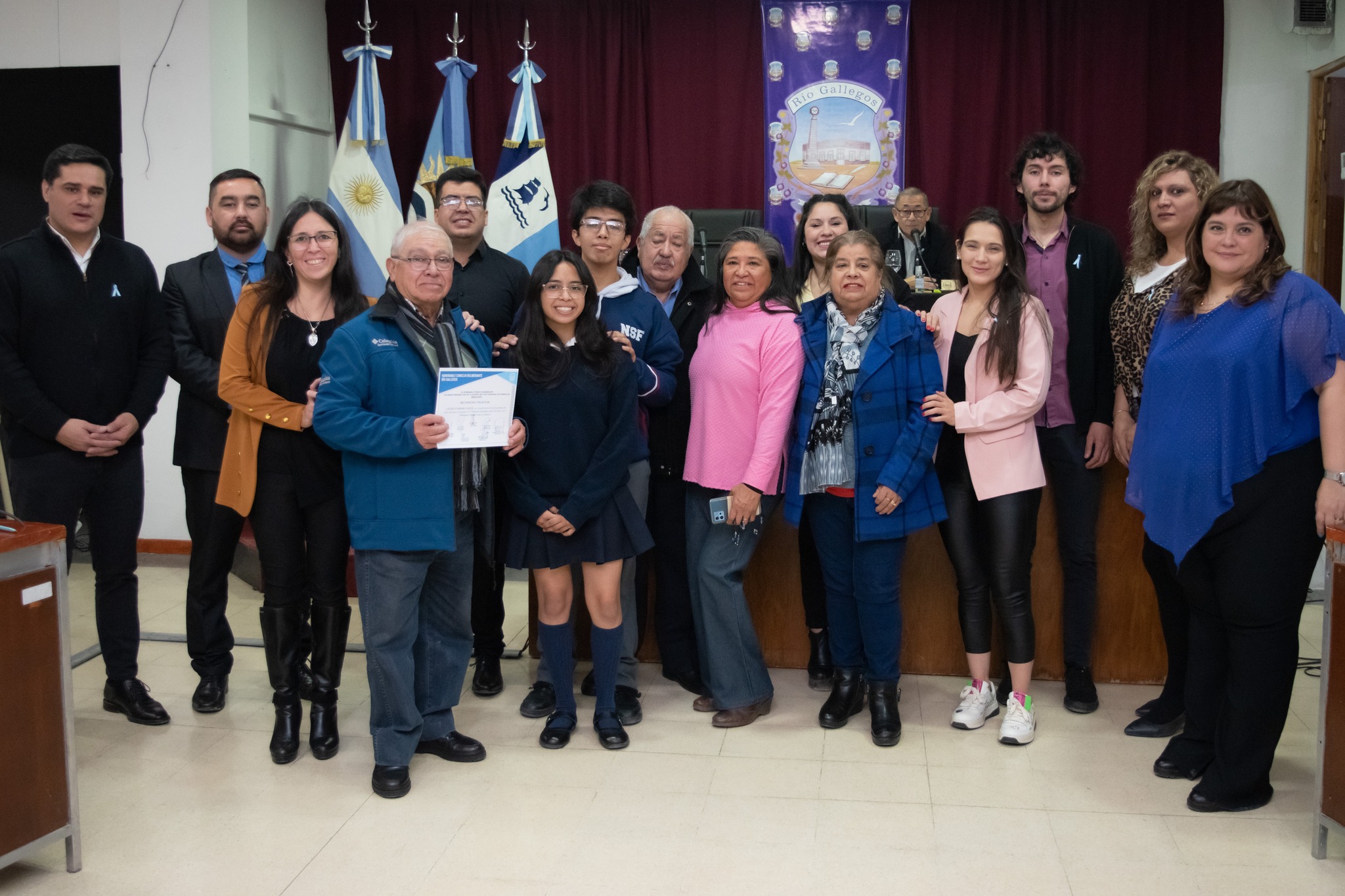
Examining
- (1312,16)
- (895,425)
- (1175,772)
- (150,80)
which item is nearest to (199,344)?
(895,425)

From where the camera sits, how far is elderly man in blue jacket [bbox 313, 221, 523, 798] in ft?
9.04

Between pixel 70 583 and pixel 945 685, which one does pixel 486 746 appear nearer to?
pixel 945 685

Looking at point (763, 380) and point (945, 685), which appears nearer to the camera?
point (763, 380)

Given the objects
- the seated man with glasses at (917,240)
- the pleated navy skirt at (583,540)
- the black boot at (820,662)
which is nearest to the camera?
the pleated navy skirt at (583,540)

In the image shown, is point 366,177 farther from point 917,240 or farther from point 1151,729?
point 1151,729

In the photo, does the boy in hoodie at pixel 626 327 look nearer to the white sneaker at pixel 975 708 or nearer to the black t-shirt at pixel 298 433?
the black t-shirt at pixel 298 433

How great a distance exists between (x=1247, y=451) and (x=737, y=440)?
51.0 inches

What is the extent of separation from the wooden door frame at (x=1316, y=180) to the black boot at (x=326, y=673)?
4.93 m

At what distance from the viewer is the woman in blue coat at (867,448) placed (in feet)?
10.2

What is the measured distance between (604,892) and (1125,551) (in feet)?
6.91

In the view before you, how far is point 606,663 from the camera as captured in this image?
320 centimetres

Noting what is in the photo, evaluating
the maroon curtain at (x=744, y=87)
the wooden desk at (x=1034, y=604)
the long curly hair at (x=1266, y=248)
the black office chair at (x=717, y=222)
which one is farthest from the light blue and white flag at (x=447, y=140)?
the long curly hair at (x=1266, y=248)

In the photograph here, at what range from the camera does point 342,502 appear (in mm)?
3047

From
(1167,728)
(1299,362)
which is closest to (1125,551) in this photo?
(1167,728)
